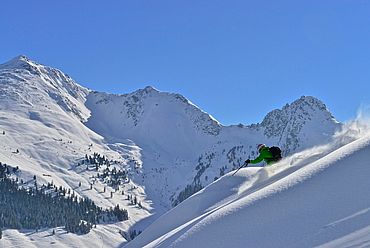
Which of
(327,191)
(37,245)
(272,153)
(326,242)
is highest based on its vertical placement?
(37,245)

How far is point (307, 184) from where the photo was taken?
12.3m

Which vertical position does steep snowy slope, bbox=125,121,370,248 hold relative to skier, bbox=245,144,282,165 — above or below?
below

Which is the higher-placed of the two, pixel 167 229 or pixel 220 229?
pixel 167 229

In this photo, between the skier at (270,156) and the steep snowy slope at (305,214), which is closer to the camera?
the steep snowy slope at (305,214)

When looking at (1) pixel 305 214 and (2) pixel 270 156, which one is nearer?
(1) pixel 305 214

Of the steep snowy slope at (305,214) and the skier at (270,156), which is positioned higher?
the skier at (270,156)

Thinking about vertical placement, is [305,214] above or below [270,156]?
below

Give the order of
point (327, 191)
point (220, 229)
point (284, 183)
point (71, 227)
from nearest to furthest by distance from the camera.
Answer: point (327, 191)
point (220, 229)
point (284, 183)
point (71, 227)

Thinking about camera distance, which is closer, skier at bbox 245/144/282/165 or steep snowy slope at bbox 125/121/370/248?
steep snowy slope at bbox 125/121/370/248

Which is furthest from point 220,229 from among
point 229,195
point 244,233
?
point 229,195

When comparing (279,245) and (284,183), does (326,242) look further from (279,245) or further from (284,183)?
(284,183)

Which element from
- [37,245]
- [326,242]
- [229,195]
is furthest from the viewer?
[37,245]

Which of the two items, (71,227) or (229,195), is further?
(71,227)

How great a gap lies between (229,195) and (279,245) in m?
6.70
